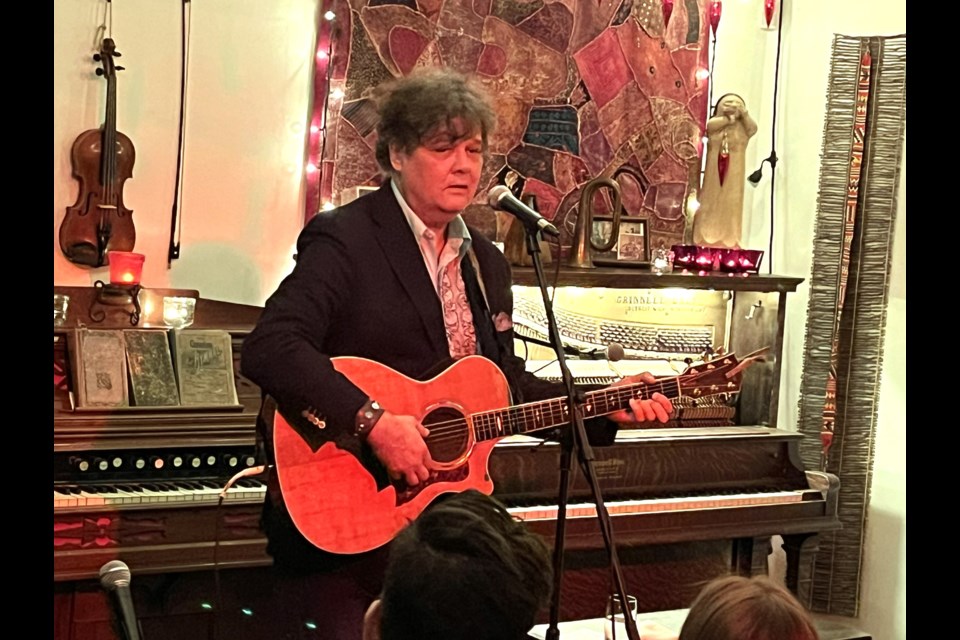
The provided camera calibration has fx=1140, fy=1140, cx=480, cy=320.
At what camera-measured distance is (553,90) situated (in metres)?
4.30

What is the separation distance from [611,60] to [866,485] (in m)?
1.94

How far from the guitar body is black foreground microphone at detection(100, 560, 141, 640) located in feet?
3.90

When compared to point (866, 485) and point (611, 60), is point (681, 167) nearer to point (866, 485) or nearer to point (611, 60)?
point (611, 60)

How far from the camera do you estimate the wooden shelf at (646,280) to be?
12.7 feet

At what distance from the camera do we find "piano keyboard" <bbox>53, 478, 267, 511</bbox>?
2.96 meters

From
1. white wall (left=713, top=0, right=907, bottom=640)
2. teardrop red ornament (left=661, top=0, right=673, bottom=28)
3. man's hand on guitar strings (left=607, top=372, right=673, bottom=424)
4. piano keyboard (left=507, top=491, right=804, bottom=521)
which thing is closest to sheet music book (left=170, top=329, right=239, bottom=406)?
piano keyboard (left=507, top=491, right=804, bottom=521)

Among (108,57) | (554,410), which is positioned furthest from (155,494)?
(108,57)

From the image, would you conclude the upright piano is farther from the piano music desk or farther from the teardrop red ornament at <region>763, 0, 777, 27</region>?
the teardrop red ornament at <region>763, 0, 777, 27</region>

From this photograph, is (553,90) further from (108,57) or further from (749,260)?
(108,57)

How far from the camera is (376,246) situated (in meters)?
2.61

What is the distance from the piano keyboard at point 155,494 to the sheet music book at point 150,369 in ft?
0.80

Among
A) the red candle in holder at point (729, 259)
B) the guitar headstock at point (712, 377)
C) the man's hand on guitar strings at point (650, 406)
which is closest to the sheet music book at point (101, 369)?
the man's hand on guitar strings at point (650, 406)
